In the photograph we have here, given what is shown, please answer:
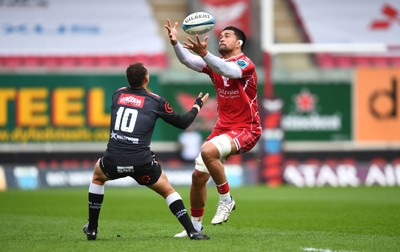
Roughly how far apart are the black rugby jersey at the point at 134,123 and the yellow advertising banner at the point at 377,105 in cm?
1408

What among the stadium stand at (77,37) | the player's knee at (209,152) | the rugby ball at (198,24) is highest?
the stadium stand at (77,37)

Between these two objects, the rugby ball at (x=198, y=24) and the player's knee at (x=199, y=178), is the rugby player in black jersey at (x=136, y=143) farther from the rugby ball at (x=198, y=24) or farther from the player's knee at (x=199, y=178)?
the rugby ball at (x=198, y=24)

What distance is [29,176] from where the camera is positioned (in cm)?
2134

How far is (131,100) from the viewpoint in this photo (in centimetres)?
910

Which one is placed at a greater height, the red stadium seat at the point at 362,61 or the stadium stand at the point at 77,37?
the stadium stand at the point at 77,37

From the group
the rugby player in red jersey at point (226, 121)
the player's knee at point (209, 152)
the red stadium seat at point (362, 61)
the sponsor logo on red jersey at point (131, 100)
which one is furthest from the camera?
the red stadium seat at point (362, 61)

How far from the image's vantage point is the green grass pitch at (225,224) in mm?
8852

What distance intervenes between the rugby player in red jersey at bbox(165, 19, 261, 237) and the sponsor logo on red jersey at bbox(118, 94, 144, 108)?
0.82 m

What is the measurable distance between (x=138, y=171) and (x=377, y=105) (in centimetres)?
1462

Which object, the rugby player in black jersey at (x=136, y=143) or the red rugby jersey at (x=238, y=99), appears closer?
the rugby player in black jersey at (x=136, y=143)

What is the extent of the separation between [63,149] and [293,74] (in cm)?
619

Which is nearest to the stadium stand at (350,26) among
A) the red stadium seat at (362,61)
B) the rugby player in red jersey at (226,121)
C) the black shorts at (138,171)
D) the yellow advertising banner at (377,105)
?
the red stadium seat at (362,61)

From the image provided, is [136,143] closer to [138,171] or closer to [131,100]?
[138,171]

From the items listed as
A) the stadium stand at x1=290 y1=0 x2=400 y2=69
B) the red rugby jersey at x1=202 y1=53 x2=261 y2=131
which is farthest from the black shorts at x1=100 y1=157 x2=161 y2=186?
the stadium stand at x1=290 y1=0 x2=400 y2=69
